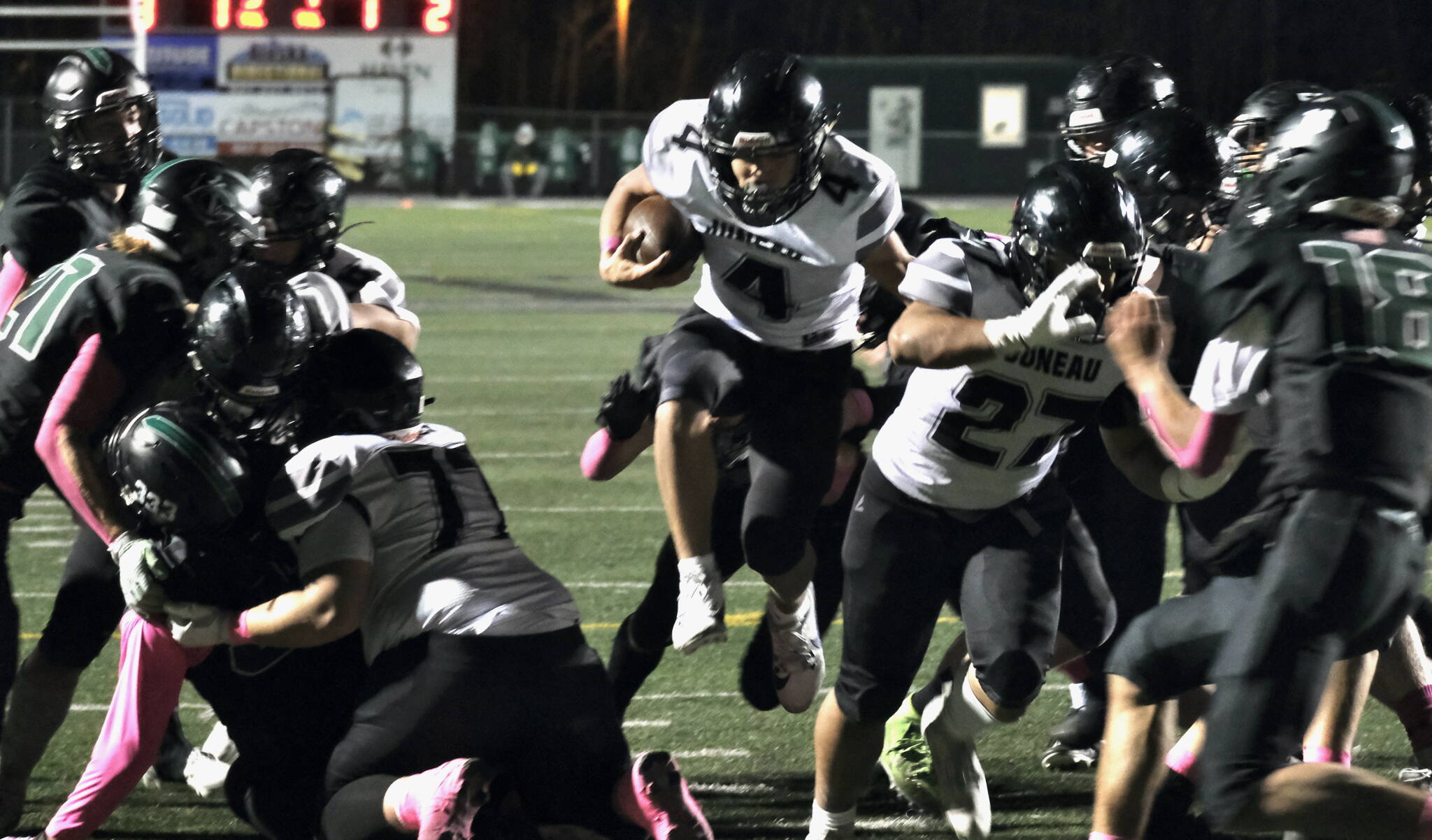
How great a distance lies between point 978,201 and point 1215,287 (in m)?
28.9

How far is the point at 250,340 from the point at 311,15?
1322cm

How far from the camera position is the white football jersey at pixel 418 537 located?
3.14 m

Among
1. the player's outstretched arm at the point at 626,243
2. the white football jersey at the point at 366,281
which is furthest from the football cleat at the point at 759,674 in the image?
the white football jersey at the point at 366,281

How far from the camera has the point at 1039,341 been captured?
10.7 ft

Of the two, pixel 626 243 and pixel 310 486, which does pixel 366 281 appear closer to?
pixel 626 243

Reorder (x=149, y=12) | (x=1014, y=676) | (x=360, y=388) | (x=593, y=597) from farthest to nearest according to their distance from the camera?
Result: (x=149, y=12), (x=593, y=597), (x=1014, y=676), (x=360, y=388)

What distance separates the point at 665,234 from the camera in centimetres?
434

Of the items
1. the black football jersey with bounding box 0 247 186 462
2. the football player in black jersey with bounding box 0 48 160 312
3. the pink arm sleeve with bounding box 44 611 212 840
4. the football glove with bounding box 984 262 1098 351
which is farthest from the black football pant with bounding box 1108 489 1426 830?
the football player in black jersey with bounding box 0 48 160 312

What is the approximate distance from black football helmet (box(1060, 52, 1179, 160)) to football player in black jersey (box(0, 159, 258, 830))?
7.39 ft

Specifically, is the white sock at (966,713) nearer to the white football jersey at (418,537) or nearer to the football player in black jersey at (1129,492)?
the football player in black jersey at (1129,492)

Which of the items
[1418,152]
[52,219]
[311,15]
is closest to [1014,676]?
[1418,152]

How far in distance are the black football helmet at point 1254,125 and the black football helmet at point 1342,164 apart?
40.6 inches

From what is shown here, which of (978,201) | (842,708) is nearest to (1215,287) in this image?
(842,708)

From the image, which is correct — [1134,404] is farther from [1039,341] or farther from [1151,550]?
[1151,550]
